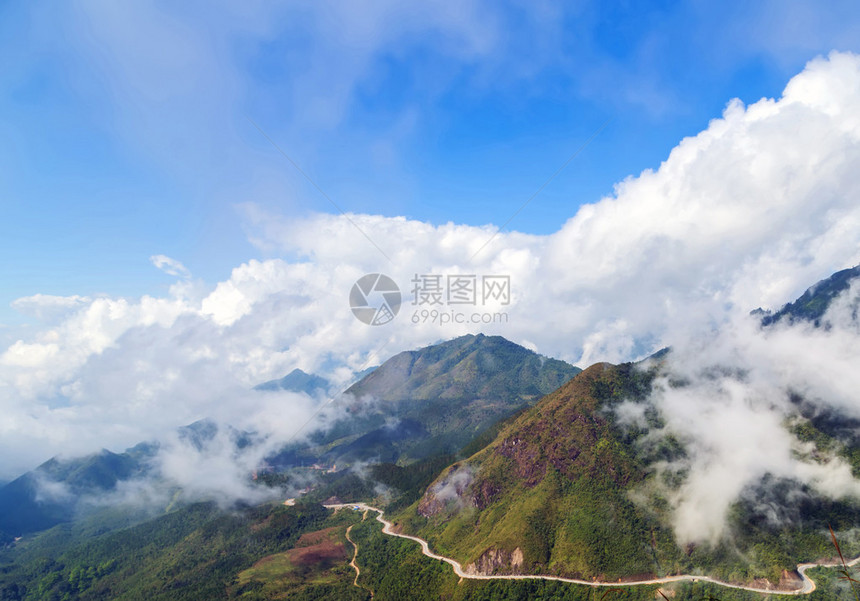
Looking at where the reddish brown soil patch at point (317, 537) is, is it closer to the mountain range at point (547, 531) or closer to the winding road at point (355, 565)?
the mountain range at point (547, 531)

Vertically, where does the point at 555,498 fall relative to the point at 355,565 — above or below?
above

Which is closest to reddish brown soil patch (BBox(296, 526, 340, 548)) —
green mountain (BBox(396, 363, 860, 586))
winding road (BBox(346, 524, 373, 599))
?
winding road (BBox(346, 524, 373, 599))

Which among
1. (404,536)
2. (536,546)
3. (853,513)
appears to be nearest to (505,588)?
(536,546)

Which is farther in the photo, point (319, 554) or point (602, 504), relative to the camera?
point (319, 554)

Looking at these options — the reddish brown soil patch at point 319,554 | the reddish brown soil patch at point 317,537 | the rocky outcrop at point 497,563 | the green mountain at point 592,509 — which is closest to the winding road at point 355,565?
the reddish brown soil patch at point 319,554

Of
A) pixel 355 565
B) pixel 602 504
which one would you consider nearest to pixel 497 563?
pixel 602 504

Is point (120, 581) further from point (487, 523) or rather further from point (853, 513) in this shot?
point (853, 513)

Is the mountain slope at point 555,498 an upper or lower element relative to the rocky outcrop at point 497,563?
upper

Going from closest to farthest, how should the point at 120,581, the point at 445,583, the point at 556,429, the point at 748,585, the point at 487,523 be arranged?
the point at 748,585 < the point at 445,583 < the point at 487,523 < the point at 556,429 < the point at 120,581

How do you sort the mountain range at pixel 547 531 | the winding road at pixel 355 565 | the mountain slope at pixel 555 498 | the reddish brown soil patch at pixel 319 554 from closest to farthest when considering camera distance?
the mountain range at pixel 547 531 < the mountain slope at pixel 555 498 < the winding road at pixel 355 565 < the reddish brown soil patch at pixel 319 554

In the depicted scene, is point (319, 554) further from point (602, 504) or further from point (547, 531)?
point (602, 504)

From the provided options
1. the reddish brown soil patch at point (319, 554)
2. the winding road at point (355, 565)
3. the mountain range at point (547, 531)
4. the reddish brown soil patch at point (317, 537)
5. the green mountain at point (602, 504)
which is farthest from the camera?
the reddish brown soil patch at point (317, 537)
